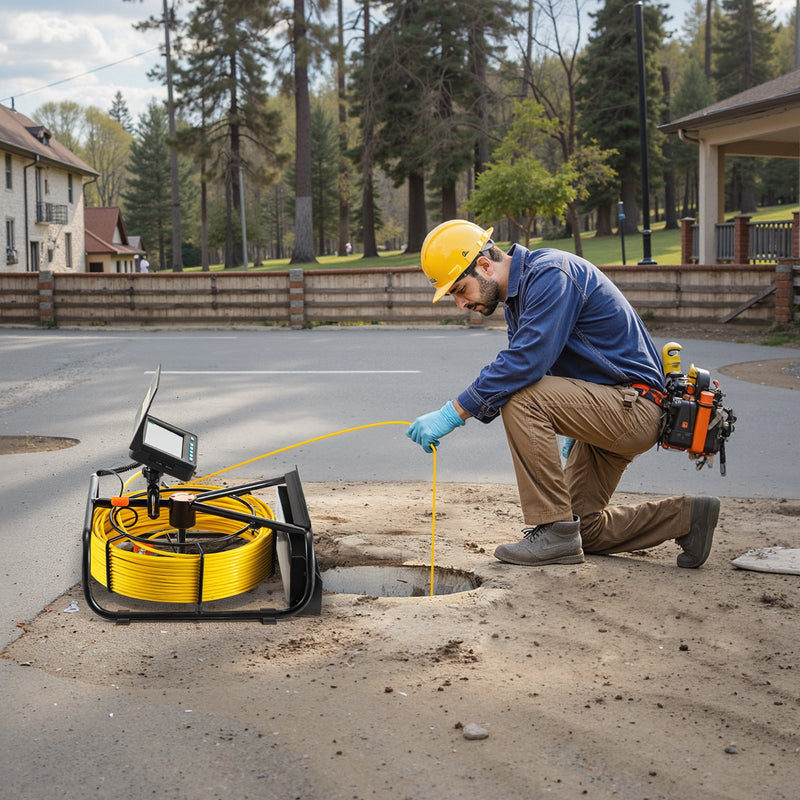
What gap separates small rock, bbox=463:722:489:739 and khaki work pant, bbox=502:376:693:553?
1657 millimetres

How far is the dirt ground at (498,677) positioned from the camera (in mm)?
2871

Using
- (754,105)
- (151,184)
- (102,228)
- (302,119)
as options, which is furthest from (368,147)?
(151,184)

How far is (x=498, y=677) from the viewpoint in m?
3.53

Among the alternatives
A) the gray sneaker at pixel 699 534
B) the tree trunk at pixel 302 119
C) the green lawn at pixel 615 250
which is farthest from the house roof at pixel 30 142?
the gray sneaker at pixel 699 534

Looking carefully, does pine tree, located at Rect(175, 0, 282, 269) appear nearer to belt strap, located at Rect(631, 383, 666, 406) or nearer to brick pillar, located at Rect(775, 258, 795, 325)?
brick pillar, located at Rect(775, 258, 795, 325)

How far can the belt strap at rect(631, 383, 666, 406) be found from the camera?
4688 mm

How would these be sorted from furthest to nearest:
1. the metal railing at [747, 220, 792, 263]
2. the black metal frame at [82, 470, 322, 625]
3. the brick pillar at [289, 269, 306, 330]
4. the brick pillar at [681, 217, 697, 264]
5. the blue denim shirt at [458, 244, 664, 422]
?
1. the brick pillar at [681, 217, 697, 264]
2. the metal railing at [747, 220, 792, 263]
3. the brick pillar at [289, 269, 306, 330]
4. the blue denim shirt at [458, 244, 664, 422]
5. the black metal frame at [82, 470, 322, 625]

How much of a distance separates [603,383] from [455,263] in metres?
0.92

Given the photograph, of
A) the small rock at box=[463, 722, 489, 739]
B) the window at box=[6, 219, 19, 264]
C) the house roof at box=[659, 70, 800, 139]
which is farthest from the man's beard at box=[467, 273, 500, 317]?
the window at box=[6, 219, 19, 264]

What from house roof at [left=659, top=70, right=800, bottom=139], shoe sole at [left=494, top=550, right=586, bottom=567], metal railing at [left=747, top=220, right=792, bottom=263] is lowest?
shoe sole at [left=494, top=550, right=586, bottom=567]

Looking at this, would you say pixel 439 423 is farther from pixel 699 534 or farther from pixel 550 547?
pixel 699 534

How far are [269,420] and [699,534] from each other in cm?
557

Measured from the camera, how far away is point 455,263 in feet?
15.0

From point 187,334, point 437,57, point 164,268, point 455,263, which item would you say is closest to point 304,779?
point 455,263
